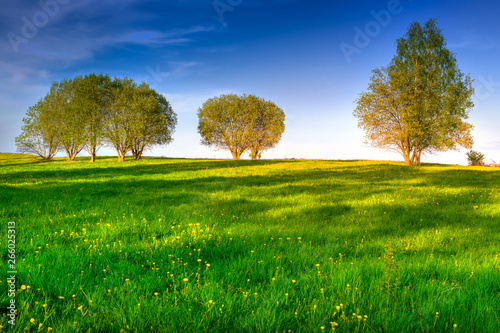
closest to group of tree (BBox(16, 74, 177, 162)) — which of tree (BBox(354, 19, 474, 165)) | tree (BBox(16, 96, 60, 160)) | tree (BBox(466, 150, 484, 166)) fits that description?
tree (BBox(16, 96, 60, 160))

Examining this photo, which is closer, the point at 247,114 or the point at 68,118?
the point at 68,118

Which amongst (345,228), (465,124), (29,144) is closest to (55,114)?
(29,144)

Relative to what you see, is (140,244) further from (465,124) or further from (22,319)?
(465,124)

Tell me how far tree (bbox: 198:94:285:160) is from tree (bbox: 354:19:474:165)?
2210 centimetres

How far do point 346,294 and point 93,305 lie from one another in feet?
10.6

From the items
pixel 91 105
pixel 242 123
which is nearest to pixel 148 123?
pixel 91 105

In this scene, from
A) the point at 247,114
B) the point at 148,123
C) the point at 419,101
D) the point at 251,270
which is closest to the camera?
the point at 251,270

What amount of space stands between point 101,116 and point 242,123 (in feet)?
87.8

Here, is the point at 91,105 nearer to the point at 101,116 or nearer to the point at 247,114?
the point at 101,116

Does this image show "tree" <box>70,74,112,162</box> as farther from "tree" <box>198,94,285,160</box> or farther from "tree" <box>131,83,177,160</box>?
"tree" <box>198,94,285,160</box>

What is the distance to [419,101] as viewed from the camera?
122ft

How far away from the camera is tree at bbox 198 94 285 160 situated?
57.8m

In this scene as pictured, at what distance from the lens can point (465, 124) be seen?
36.6 metres

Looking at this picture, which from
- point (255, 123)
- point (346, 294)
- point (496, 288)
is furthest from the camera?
point (255, 123)
